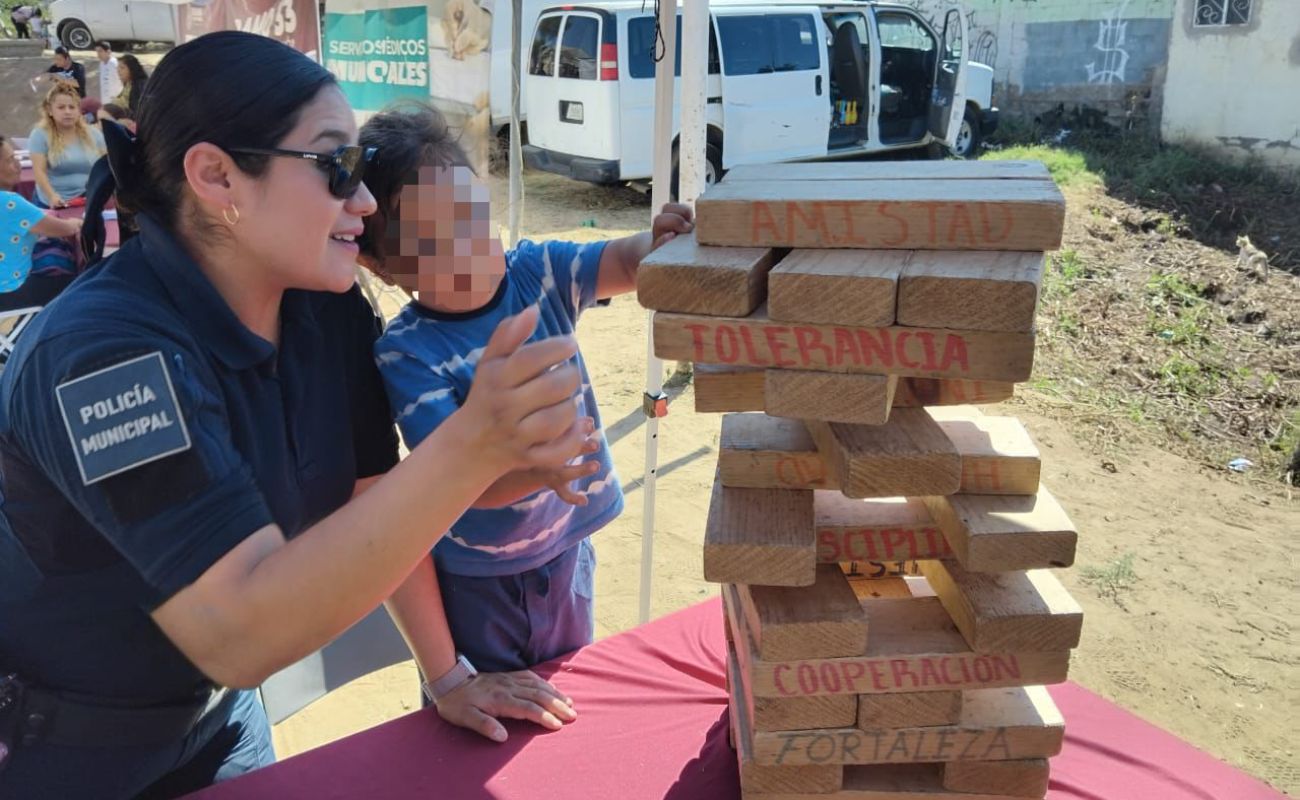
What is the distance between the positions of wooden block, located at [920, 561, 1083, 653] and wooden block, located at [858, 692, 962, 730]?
9 centimetres

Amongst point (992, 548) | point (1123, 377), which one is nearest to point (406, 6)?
point (992, 548)

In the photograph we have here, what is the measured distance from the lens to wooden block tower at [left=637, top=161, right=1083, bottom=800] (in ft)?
3.75

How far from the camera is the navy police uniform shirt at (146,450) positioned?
1.02 metres

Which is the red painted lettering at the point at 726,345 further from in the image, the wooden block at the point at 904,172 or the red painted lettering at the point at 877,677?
the red painted lettering at the point at 877,677

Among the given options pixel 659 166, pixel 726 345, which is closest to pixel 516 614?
pixel 726 345

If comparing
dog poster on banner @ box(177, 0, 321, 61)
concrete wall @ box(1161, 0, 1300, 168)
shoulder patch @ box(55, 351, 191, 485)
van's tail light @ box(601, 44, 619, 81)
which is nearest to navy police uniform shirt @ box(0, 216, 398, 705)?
shoulder patch @ box(55, 351, 191, 485)

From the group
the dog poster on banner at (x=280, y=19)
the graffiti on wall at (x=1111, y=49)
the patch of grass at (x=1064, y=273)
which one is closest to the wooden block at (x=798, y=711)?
the dog poster on banner at (x=280, y=19)

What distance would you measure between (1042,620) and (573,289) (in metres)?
1.06

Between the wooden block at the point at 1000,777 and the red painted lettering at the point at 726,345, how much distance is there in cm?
69

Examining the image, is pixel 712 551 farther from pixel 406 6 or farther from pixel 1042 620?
pixel 406 6

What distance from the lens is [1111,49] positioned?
12156mm

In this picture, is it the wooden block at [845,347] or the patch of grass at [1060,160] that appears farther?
the patch of grass at [1060,160]

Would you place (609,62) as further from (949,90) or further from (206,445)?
(206,445)

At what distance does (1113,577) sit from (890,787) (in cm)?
321
